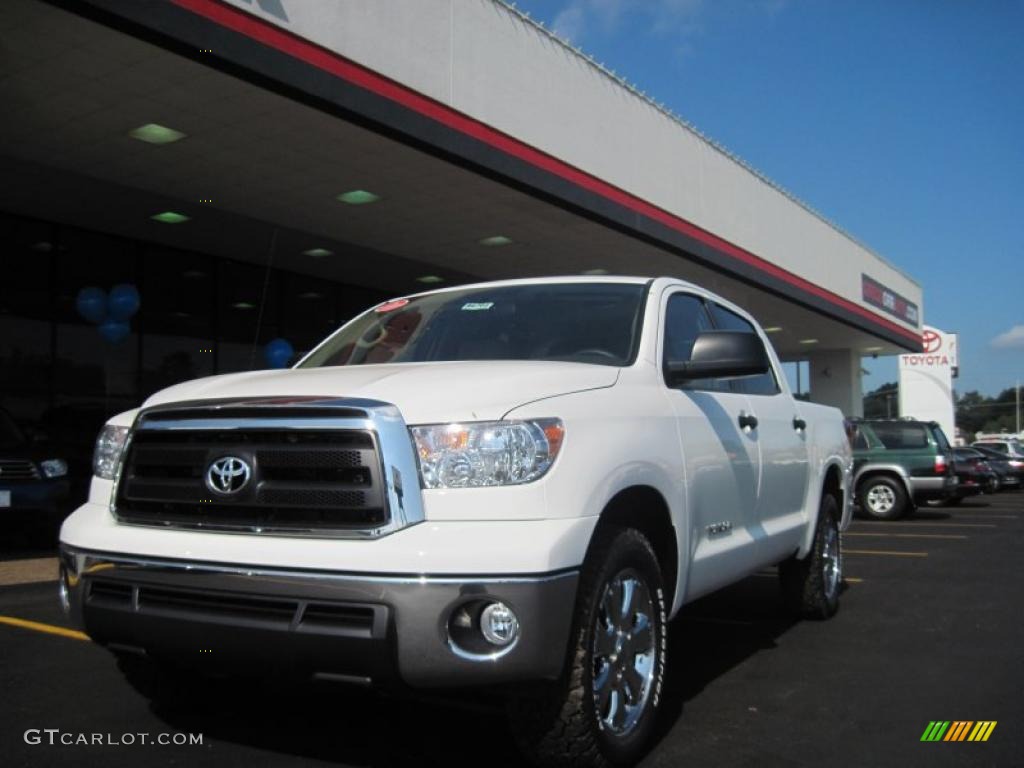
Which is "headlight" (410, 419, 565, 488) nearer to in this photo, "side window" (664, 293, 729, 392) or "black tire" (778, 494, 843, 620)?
"side window" (664, 293, 729, 392)

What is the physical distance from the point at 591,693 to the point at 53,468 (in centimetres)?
792

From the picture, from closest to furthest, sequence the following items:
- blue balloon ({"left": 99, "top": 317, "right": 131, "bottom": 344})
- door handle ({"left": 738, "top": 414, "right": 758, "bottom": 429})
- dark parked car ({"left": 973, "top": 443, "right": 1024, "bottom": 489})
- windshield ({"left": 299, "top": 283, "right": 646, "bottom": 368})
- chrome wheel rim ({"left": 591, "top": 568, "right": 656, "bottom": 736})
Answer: chrome wheel rim ({"left": 591, "top": 568, "right": 656, "bottom": 736}) < windshield ({"left": 299, "top": 283, "right": 646, "bottom": 368}) < door handle ({"left": 738, "top": 414, "right": 758, "bottom": 429}) < blue balloon ({"left": 99, "top": 317, "right": 131, "bottom": 344}) < dark parked car ({"left": 973, "top": 443, "right": 1024, "bottom": 489})

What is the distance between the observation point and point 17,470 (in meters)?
9.10

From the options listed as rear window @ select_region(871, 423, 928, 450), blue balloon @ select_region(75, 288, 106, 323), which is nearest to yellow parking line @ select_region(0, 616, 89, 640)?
blue balloon @ select_region(75, 288, 106, 323)

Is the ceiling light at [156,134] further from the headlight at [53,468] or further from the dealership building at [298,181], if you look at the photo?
the headlight at [53,468]

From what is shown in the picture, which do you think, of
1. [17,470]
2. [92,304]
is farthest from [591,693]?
[92,304]

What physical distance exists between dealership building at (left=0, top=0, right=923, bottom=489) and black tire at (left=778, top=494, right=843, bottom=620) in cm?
621

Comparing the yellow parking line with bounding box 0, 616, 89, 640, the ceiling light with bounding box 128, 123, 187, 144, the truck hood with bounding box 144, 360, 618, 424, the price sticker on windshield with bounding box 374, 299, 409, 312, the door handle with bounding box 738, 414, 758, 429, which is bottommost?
the yellow parking line with bounding box 0, 616, 89, 640

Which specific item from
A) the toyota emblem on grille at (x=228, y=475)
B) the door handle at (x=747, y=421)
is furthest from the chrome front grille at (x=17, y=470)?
the door handle at (x=747, y=421)

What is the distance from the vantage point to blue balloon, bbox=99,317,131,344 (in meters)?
13.5

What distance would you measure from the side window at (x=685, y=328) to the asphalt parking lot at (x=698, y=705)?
57.9 inches

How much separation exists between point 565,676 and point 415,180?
32.1 feet

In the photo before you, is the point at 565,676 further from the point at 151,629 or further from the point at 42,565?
the point at 42,565

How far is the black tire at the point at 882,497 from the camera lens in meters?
15.7
